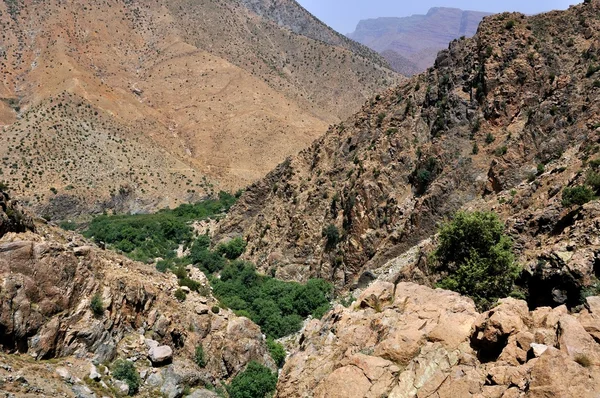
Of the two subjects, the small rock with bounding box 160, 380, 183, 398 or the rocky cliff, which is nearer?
the rocky cliff

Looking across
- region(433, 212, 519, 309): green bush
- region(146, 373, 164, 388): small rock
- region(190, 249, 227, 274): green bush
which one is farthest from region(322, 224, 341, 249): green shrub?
region(146, 373, 164, 388): small rock

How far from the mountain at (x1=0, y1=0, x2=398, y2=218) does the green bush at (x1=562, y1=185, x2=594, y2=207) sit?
238 ft

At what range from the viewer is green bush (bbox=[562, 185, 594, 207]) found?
2286 centimetres

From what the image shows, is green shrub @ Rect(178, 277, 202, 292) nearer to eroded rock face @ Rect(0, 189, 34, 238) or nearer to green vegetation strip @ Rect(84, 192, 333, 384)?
green vegetation strip @ Rect(84, 192, 333, 384)

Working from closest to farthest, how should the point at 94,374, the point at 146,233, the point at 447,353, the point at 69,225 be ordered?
the point at 447,353 < the point at 94,374 < the point at 146,233 < the point at 69,225

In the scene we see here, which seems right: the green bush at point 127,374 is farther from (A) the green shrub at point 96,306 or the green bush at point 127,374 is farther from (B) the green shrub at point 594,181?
(B) the green shrub at point 594,181

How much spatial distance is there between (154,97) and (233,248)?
77.5 metres

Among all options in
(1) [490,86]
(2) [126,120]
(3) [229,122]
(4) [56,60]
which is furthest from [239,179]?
(1) [490,86]

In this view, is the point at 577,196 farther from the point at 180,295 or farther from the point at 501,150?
the point at 180,295

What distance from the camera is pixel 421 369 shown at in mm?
12367

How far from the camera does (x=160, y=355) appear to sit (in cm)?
2292

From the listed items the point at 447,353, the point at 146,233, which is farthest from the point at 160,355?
the point at 146,233

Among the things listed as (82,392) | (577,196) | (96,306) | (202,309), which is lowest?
(82,392)

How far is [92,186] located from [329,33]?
135 metres
